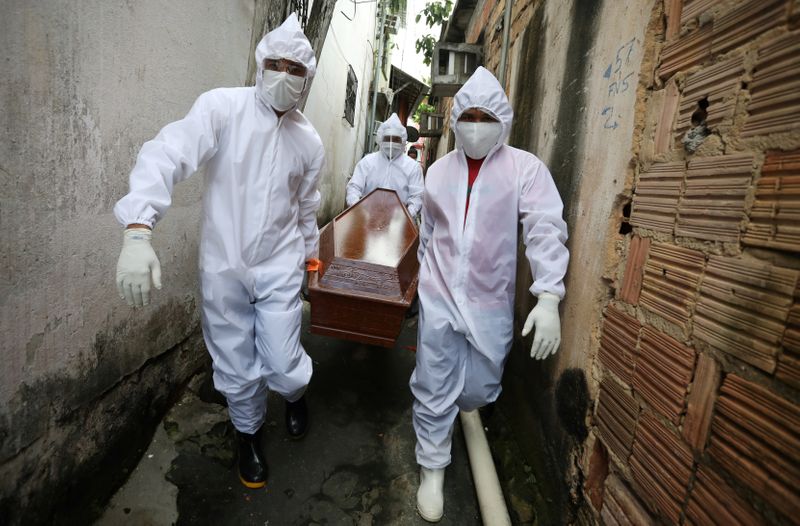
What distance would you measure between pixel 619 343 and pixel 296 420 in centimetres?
179

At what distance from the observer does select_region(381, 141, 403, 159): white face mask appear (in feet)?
17.4

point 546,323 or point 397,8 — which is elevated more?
point 397,8

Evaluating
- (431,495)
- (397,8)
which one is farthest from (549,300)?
(397,8)

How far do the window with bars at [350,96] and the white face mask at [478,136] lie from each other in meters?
7.18

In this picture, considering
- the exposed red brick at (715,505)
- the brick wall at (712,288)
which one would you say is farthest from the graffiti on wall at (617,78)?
the exposed red brick at (715,505)

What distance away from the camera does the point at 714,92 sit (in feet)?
3.50

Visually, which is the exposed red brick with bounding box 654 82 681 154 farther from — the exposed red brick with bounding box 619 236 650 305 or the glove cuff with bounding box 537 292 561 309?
the glove cuff with bounding box 537 292 561 309

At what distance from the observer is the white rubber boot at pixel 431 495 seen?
1919mm

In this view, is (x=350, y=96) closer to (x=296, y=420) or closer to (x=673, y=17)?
(x=296, y=420)

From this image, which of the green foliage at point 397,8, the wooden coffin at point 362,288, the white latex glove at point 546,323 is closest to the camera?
the white latex glove at point 546,323

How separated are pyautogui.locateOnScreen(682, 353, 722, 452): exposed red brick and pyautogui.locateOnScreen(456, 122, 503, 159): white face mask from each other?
133 cm

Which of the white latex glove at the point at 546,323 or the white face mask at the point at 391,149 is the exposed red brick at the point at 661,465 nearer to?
the white latex glove at the point at 546,323

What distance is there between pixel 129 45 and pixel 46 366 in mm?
1362

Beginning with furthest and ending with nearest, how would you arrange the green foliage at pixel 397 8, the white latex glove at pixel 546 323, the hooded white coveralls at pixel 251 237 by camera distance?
the green foliage at pixel 397 8, the hooded white coveralls at pixel 251 237, the white latex glove at pixel 546 323
